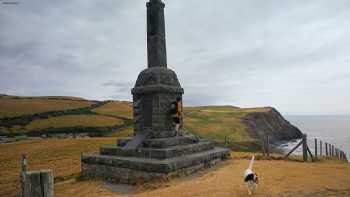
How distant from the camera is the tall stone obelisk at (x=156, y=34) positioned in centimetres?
1455

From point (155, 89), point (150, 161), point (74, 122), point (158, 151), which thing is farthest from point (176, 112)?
point (74, 122)

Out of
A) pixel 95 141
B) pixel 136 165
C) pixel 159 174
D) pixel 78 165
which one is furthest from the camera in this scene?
pixel 95 141

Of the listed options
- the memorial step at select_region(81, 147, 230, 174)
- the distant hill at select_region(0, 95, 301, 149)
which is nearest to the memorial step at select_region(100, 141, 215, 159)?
the memorial step at select_region(81, 147, 230, 174)

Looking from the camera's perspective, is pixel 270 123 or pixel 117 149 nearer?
pixel 117 149

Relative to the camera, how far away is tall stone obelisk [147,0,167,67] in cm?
1455

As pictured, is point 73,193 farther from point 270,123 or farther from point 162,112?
point 270,123

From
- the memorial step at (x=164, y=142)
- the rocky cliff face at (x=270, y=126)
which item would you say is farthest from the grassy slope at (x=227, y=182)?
the rocky cliff face at (x=270, y=126)

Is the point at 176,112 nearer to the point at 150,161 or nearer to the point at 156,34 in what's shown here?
the point at 150,161

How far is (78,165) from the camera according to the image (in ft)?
54.9

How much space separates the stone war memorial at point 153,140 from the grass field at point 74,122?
66.0ft

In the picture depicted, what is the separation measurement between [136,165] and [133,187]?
2.87 feet

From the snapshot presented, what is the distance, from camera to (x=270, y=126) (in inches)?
2403

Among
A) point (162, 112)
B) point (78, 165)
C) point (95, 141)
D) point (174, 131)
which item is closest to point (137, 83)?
point (162, 112)

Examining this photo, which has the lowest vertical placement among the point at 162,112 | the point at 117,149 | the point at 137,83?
the point at 117,149
